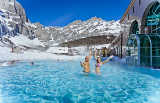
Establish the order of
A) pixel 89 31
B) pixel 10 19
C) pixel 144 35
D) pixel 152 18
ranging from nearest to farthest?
pixel 144 35 < pixel 152 18 < pixel 10 19 < pixel 89 31

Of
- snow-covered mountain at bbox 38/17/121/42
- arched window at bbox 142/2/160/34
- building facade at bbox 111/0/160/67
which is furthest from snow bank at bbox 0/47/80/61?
snow-covered mountain at bbox 38/17/121/42

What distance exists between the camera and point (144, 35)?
1158 centimetres

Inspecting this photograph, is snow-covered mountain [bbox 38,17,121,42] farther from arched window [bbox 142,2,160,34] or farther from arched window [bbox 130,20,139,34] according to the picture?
arched window [bbox 142,2,160,34]

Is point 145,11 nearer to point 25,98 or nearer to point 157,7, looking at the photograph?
point 157,7

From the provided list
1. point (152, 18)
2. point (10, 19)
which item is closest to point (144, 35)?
point (152, 18)

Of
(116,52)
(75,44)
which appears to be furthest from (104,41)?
(116,52)

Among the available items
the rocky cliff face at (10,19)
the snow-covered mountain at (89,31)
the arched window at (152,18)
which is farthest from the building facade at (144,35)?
the rocky cliff face at (10,19)

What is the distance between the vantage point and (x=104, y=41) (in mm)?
56688

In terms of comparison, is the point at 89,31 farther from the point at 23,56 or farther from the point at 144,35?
the point at 144,35

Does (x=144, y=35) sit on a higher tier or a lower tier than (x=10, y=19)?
lower

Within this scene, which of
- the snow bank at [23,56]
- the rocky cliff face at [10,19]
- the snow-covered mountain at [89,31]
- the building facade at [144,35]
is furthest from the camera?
the snow-covered mountain at [89,31]

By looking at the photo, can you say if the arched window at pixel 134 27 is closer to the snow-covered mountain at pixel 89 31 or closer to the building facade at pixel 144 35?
the building facade at pixel 144 35

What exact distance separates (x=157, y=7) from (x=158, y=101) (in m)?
13.5

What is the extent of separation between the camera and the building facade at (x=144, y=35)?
11406 mm
